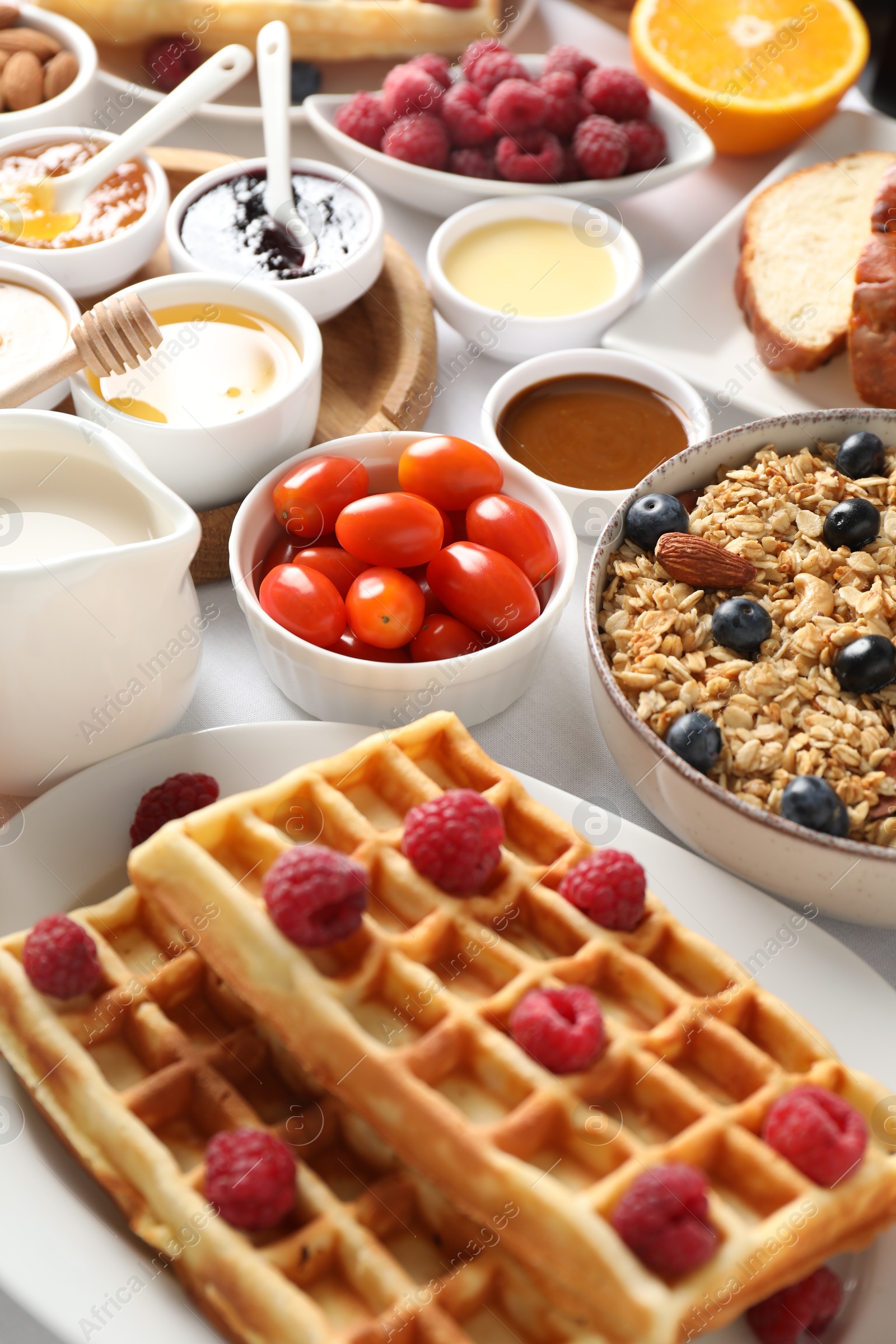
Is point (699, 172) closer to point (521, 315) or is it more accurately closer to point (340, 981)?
point (521, 315)

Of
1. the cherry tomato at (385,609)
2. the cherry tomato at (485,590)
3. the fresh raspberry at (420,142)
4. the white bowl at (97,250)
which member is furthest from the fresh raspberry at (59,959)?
the fresh raspberry at (420,142)

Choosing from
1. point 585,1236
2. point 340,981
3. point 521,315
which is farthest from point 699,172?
point 585,1236

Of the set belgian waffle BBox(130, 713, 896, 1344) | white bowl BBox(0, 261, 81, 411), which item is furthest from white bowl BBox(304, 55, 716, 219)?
belgian waffle BBox(130, 713, 896, 1344)

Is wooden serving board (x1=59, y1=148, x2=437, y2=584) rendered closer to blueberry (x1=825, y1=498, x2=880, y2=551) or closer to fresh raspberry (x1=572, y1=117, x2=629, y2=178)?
fresh raspberry (x1=572, y1=117, x2=629, y2=178)

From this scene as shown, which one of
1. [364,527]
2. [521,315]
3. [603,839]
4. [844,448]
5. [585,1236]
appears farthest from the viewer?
[521,315]

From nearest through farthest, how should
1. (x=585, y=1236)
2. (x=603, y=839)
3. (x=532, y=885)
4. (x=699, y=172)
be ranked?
(x=585, y=1236), (x=532, y=885), (x=603, y=839), (x=699, y=172)

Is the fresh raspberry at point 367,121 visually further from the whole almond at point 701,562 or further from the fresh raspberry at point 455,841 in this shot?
the fresh raspberry at point 455,841
